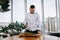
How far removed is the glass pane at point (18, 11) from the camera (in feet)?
29.4

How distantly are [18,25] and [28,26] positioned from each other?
3.67 meters

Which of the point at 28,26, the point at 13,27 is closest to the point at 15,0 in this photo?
the point at 13,27

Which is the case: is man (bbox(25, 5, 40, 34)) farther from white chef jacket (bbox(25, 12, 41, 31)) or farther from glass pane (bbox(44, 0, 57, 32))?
glass pane (bbox(44, 0, 57, 32))

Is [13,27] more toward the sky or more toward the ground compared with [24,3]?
more toward the ground

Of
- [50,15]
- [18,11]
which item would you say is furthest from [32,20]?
[50,15]

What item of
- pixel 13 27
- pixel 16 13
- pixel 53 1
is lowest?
pixel 13 27

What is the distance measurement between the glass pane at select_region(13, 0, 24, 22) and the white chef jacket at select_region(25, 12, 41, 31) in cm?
442

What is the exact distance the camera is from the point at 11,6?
916cm

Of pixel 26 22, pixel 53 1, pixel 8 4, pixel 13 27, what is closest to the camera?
pixel 26 22

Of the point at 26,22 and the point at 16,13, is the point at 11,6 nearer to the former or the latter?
the point at 16,13

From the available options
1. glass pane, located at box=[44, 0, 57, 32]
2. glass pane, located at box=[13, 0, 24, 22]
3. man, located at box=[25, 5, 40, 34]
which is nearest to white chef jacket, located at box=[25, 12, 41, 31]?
man, located at box=[25, 5, 40, 34]

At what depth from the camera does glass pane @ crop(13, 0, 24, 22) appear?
896 centimetres

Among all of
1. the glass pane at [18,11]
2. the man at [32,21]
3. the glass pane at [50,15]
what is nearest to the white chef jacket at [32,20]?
the man at [32,21]

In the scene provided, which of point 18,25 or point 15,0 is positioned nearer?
point 18,25
